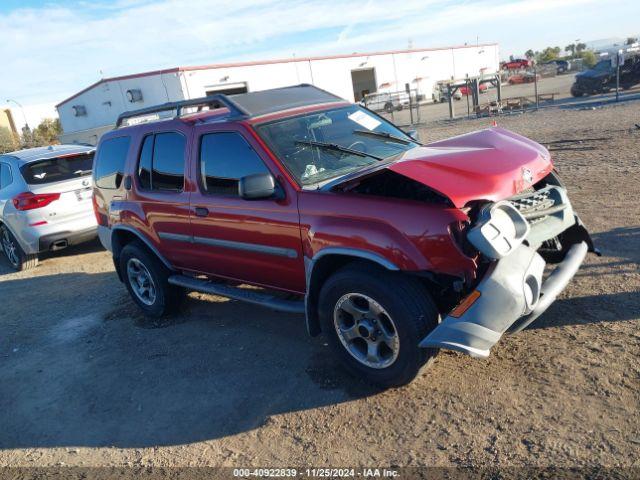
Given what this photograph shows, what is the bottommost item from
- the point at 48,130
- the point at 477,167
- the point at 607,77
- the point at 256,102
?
the point at 607,77

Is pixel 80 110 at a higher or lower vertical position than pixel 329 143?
higher

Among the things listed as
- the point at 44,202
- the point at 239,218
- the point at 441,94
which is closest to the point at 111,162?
the point at 239,218

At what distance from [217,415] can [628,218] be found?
202 inches

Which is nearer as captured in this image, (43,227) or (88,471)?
(88,471)

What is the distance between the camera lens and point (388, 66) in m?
50.5

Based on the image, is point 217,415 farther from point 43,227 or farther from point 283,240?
point 43,227

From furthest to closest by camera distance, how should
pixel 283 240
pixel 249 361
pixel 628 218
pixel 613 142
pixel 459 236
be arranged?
pixel 613 142, pixel 628 218, pixel 249 361, pixel 283 240, pixel 459 236

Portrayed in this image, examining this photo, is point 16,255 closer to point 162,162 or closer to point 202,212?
point 162,162

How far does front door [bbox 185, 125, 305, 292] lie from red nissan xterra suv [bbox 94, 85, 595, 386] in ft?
0.04

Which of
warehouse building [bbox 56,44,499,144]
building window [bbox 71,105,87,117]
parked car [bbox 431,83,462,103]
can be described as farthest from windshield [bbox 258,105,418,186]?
building window [bbox 71,105,87,117]

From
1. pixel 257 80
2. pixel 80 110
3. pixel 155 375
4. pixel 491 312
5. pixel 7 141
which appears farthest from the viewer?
pixel 80 110

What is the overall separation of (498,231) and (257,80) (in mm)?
38051

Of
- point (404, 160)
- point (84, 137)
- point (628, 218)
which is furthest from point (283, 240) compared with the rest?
point (84, 137)

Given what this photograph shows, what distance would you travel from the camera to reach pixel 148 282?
570 centimetres
